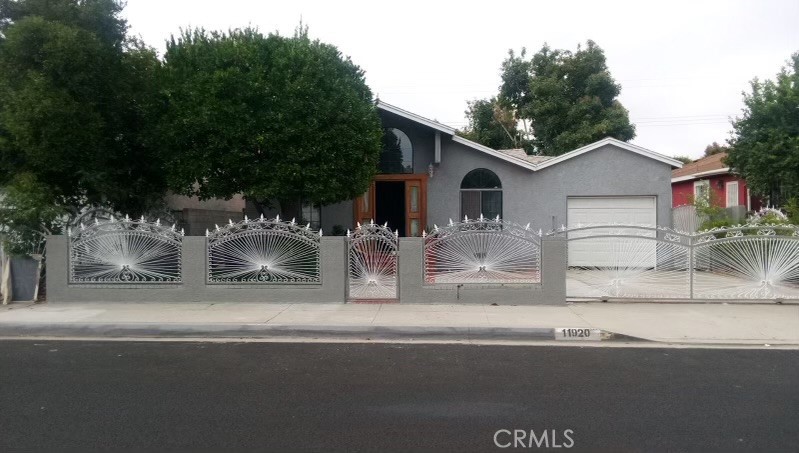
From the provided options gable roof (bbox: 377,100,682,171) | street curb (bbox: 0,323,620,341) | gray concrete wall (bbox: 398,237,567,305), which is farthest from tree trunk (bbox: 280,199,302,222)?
street curb (bbox: 0,323,620,341)

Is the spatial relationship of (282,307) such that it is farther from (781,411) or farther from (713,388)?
(781,411)

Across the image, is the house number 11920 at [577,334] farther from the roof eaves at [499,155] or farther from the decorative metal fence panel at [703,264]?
the roof eaves at [499,155]

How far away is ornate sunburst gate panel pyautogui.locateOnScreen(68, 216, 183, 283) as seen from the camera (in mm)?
12406

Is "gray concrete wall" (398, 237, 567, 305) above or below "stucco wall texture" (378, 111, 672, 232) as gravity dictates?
below

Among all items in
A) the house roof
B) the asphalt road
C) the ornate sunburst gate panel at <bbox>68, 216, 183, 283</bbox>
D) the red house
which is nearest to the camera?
the asphalt road

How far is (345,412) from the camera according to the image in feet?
20.6

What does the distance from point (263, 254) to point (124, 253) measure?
2570mm

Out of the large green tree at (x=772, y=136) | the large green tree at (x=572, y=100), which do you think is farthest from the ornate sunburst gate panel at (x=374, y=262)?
the large green tree at (x=572, y=100)

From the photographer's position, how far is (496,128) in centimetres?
3488

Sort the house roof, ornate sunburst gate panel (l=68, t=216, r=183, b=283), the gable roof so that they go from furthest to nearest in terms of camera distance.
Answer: the house roof < the gable roof < ornate sunburst gate panel (l=68, t=216, r=183, b=283)

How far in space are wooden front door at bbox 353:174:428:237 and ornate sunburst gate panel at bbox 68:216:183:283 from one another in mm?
6465

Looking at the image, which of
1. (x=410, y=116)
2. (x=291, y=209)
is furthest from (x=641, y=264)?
(x=291, y=209)

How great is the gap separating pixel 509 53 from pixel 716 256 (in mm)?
21724

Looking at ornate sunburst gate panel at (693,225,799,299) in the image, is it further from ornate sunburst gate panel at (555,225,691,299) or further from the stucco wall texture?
the stucco wall texture
